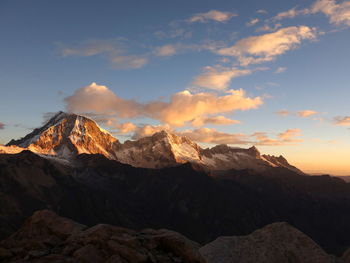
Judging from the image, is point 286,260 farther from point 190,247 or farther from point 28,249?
point 28,249

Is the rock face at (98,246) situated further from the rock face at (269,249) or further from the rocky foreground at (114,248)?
the rock face at (269,249)

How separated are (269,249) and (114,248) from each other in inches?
582

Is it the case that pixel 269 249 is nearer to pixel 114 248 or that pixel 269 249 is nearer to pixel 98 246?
pixel 114 248

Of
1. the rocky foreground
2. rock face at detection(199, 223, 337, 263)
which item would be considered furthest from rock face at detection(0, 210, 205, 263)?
rock face at detection(199, 223, 337, 263)

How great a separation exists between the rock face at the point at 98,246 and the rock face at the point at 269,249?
8473 mm

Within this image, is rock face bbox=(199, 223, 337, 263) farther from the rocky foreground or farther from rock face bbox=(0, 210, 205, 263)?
rock face bbox=(0, 210, 205, 263)

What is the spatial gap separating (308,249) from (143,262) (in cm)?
1598

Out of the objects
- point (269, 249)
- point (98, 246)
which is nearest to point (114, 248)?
point (98, 246)

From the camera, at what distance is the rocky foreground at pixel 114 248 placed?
1853cm

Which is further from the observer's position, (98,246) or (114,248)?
(98,246)

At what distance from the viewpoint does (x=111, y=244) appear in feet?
64.2

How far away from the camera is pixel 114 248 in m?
19.3

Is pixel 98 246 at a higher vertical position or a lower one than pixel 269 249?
higher

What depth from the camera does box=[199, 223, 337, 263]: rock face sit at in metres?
28.6
